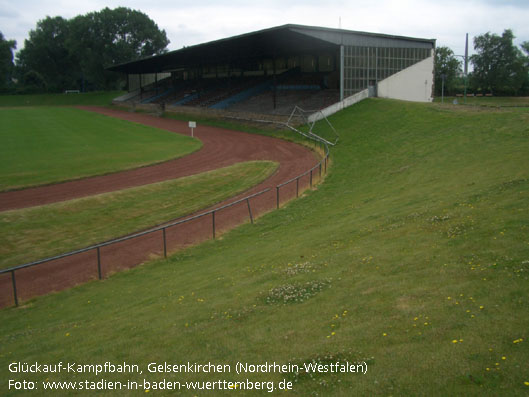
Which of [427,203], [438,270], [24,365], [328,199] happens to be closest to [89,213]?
[328,199]

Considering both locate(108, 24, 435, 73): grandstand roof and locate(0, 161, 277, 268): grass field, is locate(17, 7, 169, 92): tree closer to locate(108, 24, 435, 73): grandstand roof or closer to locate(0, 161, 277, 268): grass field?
locate(108, 24, 435, 73): grandstand roof

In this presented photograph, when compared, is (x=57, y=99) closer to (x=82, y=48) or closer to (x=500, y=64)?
(x=82, y=48)

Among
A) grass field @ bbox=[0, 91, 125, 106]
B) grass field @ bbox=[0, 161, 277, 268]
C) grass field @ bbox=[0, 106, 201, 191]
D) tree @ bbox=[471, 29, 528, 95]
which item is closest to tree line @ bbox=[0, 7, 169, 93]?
grass field @ bbox=[0, 91, 125, 106]

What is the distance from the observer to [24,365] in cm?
909

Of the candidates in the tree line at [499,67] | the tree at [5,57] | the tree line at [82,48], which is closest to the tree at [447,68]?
the tree line at [499,67]

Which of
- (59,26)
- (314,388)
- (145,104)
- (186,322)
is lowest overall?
(186,322)

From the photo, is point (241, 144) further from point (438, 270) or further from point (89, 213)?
point (438, 270)

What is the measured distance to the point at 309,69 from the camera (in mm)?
63281

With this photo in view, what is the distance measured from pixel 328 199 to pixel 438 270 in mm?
13952

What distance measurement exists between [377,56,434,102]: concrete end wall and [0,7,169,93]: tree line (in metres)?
78.9

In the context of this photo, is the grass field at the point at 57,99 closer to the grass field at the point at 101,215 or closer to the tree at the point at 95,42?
the tree at the point at 95,42

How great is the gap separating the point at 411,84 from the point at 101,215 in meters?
46.3

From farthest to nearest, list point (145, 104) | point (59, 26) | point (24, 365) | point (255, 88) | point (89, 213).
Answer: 1. point (59, 26)
2. point (145, 104)
3. point (255, 88)
4. point (89, 213)
5. point (24, 365)

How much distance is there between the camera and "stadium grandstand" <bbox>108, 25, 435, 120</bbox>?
4991cm
